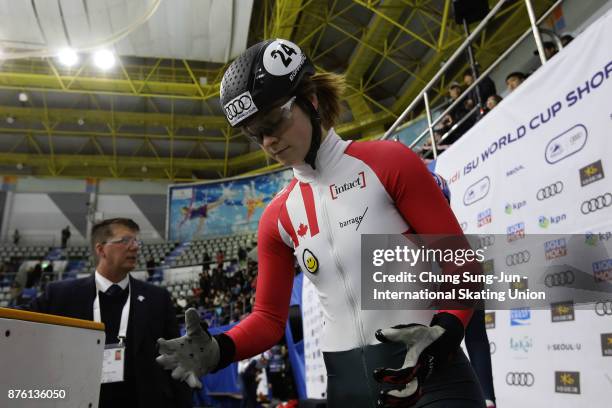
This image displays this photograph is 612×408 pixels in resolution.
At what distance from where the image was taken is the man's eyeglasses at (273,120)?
4.55 ft

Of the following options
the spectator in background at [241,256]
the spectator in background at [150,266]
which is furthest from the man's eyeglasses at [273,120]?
the spectator in background at [150,266]

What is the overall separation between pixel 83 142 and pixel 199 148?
614cm

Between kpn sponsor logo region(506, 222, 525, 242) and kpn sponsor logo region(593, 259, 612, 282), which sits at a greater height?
kpn sponsor logo region(506, 222, 525, 242)

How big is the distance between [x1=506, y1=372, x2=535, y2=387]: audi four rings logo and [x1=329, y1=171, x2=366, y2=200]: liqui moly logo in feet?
8.91

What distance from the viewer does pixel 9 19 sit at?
27.2ft

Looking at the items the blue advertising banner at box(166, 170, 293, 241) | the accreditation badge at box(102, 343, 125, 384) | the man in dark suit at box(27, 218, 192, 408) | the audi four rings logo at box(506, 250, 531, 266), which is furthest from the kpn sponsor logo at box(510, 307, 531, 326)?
the blue advertising banner at box(166, 170, 293, 241)

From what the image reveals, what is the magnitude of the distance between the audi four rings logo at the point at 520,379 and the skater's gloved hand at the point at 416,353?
2.74 meters

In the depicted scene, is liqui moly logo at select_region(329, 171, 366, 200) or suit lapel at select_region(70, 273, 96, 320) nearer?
liqui moly logo at select_region(329, 171, 366, 200)

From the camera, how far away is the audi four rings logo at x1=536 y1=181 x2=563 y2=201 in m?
3.19

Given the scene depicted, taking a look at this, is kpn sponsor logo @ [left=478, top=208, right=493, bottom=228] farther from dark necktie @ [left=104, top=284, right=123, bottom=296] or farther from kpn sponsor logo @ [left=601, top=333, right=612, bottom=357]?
dark necktie @ [left=104, top=284, right=123, bottom=296]

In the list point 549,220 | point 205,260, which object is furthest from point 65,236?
point 549,220

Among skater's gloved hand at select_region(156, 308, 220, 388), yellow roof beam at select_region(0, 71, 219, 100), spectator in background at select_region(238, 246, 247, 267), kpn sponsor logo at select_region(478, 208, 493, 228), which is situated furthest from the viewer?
spectator in background at select_region(238, 246, 247, 267)

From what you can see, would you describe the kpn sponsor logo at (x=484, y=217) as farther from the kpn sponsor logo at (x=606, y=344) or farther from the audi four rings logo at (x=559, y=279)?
the kpn sponsor logo at (x=606, y=344)

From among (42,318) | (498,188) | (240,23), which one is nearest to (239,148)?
(240,23)
